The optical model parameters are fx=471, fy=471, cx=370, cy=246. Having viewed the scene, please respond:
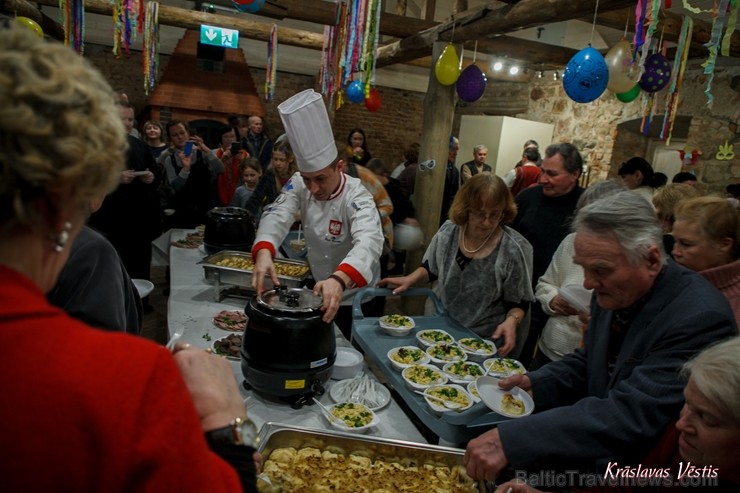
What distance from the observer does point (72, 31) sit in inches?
191

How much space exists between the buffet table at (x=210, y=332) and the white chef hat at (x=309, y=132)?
93 centimetres

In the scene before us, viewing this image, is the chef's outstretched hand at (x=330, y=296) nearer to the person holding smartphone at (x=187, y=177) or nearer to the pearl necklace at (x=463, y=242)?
the pearl necklace at (x=463, y=242)

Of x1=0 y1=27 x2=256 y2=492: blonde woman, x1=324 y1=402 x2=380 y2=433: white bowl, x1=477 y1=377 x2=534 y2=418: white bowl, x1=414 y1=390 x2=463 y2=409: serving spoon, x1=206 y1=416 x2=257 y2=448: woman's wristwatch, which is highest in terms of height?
x1=0 y1=27 x2=256 y2=492: blonde woman

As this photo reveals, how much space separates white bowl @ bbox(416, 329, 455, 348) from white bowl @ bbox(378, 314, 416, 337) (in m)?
0.06

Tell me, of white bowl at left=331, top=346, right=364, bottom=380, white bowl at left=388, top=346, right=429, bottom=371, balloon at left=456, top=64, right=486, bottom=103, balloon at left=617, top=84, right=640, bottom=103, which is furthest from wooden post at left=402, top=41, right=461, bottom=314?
white bowl at left=331, top=346, right=364, bottom=380

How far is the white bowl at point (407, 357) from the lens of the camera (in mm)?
2041

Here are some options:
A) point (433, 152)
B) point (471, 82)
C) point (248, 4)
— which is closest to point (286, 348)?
point (248, 4)

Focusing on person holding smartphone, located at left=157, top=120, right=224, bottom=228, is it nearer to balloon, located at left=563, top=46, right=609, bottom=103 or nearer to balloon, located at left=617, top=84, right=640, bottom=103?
balloon, located at left=563, top=46, right=609, bottom=103

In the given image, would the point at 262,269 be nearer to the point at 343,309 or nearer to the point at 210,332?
the point at 210,332

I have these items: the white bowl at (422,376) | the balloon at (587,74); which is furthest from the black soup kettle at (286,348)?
the balloon at (587,74)

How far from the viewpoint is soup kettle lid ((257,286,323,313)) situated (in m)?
1.66

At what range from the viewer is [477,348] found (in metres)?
2.26

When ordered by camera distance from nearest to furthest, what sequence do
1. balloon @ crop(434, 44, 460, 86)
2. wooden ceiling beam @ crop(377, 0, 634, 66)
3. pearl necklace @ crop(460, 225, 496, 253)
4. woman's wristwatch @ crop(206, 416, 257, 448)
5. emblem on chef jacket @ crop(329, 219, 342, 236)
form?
woman's wristwatch @ crop(206, 416, 257, 448)
pearl necklace @ crop(460, 225, 496, 253)
emblem on chef jacket @ crop(329, 219, 342, 236)
wooden ceiling beam @ crop(377, 0, 634, 66)
balloon @ crop(434, 44, 460, 86)

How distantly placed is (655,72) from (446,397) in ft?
13.3
